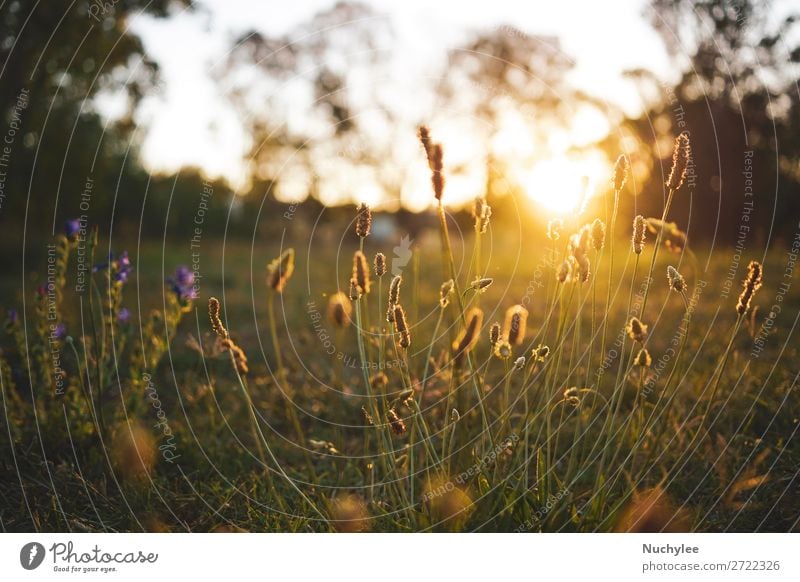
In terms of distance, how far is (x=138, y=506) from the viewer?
206 centimetres

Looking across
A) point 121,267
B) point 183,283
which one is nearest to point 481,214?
point 183,283

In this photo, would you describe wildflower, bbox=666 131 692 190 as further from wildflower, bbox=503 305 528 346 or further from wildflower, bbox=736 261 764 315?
wildflower, bbox=503 305 528 346

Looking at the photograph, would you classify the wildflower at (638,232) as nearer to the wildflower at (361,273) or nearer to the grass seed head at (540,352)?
the grass seed head at (540,352)

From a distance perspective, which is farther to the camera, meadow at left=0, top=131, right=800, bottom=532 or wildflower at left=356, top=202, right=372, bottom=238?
meadow at left=0, top=131, right=800, bottom=532

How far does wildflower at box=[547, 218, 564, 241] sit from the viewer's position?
1.62 metres

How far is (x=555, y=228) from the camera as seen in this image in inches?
64.4

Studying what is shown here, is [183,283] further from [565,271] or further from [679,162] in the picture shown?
[679,162]

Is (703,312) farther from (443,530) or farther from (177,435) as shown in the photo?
(177,435)

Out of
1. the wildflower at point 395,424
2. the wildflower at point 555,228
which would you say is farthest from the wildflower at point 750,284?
the wildflower at point 395,424
